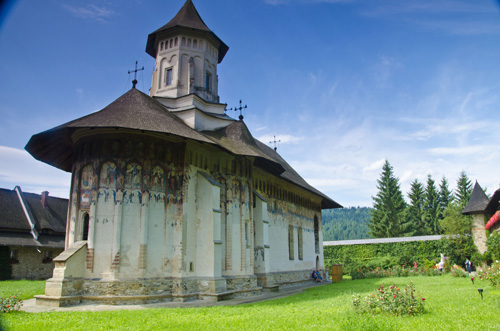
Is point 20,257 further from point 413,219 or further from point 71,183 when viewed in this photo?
point 413,219

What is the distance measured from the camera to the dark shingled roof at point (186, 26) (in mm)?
20781

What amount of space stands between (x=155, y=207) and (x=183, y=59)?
9.83m

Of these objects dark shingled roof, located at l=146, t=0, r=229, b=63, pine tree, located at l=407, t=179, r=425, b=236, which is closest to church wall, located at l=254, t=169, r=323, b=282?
dark shingled roof, located at l=146, t=0, r=229, b=63

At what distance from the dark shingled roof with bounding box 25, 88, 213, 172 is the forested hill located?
355 ft

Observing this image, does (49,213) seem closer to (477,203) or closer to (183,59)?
(183,59)

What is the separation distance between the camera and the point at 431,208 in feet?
170

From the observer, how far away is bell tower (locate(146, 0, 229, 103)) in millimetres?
20516

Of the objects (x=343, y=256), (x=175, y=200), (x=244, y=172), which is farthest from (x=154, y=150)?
(x=343, y=256)

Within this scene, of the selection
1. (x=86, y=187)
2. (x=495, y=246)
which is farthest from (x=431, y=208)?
(x=86, y=187)

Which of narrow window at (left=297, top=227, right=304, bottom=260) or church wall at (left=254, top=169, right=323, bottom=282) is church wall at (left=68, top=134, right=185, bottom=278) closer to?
church wall at (left=254, top=169, right=323, bottom=282)

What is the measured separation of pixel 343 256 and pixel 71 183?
90.2ft

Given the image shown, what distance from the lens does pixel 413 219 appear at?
51.4 metres

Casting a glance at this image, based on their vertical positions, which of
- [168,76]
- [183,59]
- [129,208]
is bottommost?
[129,208]

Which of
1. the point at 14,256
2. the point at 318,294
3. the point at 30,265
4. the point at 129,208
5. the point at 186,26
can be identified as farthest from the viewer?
the point at 30,265
